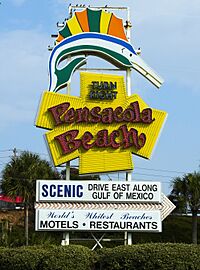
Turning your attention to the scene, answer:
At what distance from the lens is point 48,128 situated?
20891 millimetres

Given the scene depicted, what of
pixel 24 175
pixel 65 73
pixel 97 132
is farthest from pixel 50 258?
pixel 24 175

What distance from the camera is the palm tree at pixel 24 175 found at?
125 ft

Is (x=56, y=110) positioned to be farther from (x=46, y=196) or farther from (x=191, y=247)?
(x=191, y=247)

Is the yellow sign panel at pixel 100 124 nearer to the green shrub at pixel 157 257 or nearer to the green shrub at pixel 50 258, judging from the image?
the green shrub at pixel 50 258

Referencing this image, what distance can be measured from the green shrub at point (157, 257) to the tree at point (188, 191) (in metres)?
24.2

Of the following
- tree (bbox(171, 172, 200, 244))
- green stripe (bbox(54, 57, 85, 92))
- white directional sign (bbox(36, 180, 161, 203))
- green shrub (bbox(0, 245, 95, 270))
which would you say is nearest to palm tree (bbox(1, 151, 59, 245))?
tree (bbox(171, 172, 200, 244))

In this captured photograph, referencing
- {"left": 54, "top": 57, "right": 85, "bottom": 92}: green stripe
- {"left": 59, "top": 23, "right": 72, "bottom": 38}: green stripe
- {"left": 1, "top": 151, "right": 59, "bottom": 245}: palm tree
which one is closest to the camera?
{"left": 54, "top": 57, "right": 85, "bottom": 92}: green stripe

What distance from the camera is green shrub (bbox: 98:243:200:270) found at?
15812mm

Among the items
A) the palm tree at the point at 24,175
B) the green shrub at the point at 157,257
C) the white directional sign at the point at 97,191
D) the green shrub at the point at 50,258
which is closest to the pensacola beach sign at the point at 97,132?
the white directional sign at the point at 97,191

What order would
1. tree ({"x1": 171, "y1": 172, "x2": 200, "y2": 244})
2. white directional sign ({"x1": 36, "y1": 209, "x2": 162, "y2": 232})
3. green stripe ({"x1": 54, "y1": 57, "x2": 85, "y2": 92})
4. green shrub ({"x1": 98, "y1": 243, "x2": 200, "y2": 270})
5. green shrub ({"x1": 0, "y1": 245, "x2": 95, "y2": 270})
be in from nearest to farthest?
green shrub ({"x1": 98, "y1": 243, "x2": 200, "y2": 270}), green shrub ({"x1": 0, "y1": 245, "x2": 95, "y2": 270}), white directional sign ({"x1": 36, "y1": 209, "x2": 162, "y2": 232}), green stripe ({"x1": 54, "y1": 57, "x2": 85, "y2": 92}), tree ({"x1": 171, "y1": 172, "x2": 200, "y2": 244})

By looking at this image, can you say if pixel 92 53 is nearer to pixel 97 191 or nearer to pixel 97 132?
pixel 97 132

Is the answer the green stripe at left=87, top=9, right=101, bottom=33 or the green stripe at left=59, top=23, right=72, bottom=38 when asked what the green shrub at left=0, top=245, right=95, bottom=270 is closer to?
the green stripe at left=59, top=23, right=72, bottom=38

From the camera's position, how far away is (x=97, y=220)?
66.8 feet

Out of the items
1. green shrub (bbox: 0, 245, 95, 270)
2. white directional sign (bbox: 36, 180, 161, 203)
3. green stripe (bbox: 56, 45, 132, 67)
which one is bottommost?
green shrub (bbox: 0, 245, 95, 270)
